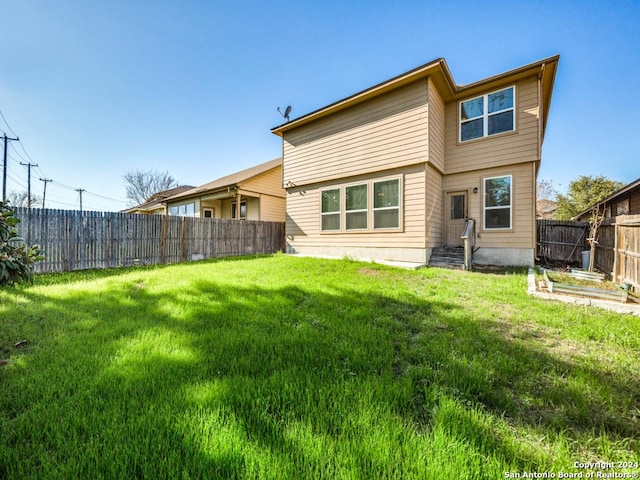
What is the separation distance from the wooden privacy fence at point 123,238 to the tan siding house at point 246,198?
10.7 ft

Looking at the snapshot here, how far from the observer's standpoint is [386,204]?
8.66 meters

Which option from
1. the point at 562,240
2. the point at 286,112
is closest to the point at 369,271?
the point at 286,112

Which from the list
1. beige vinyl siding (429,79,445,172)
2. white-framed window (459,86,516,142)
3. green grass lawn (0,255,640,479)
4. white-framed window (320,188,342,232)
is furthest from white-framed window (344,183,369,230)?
green grass lawn (0,255,640,479)

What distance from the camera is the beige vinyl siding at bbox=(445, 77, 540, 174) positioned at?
768cm

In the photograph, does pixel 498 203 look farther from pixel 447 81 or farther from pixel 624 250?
pixel 447 81

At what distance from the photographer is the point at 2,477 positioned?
117 cm

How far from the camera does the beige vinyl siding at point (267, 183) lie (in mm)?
14709

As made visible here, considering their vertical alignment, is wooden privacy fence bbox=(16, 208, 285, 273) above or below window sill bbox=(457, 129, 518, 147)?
below

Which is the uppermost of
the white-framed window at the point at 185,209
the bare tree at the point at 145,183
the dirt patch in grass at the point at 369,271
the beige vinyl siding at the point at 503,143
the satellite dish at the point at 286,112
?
the bare tree at the point at 145,183

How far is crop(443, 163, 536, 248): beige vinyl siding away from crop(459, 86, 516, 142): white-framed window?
4.24 ft

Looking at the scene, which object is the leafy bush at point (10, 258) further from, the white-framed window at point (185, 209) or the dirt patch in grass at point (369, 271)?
the white-framed window at point (185, 209)

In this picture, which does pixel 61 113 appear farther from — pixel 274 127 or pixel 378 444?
pixel 378 444

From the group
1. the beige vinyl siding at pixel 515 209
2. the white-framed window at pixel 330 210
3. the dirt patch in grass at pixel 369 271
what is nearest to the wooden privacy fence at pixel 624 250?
the beige vinyl siding at pixel 515 209

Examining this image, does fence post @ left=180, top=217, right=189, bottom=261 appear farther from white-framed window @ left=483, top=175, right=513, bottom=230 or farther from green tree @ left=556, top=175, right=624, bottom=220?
green tree @ left=556, top=175, right=624, bottom=220
